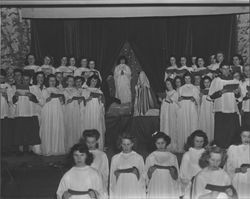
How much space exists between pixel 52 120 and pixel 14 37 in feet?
3.33

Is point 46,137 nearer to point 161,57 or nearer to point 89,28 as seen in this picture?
point 89,28

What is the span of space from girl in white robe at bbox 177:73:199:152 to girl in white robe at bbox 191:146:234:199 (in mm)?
845

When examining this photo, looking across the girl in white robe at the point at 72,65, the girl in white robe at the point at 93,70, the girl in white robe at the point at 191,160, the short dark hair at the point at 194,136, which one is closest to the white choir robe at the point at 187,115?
the short dark hair at the point at 194,136

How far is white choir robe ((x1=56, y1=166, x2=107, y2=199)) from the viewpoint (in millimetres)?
5434

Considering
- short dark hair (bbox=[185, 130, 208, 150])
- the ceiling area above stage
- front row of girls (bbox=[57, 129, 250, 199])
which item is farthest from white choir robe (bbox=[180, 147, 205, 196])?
the ceiling area above stage

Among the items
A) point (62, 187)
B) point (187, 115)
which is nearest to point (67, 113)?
point (62, 187)

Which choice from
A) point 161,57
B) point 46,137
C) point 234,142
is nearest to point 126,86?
point 161,57

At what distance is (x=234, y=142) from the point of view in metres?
6.04

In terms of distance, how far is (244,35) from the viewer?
6.95 m

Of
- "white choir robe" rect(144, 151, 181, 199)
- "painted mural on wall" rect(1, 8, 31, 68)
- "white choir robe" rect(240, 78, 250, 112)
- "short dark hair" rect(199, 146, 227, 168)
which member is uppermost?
"painted mural on wall" rect(1, 8, 31, 68)

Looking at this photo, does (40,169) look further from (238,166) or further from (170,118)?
(238,166)

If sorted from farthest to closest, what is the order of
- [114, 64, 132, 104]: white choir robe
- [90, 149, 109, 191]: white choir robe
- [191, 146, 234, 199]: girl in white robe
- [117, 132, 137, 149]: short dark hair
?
[114, 64, 132, 104]: white choir robe
[117, 132, 137, 149]: short dark hair
[90, 149, 109, 191]: white choir robe
[191, 146, 234, 199]: girl in white robe

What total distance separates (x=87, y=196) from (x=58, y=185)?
0.65m

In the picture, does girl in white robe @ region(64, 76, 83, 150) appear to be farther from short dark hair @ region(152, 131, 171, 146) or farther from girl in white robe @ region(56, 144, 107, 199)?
short dark hair @ region(152, 131, 171, 146)
